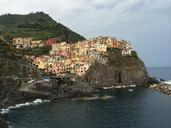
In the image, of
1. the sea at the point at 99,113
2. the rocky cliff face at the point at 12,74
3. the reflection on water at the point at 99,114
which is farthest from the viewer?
the rocky cliff face at the point at 12,74

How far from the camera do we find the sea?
109562 mm

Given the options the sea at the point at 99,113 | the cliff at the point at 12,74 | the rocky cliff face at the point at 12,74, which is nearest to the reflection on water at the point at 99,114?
the sea at the point at 99,113

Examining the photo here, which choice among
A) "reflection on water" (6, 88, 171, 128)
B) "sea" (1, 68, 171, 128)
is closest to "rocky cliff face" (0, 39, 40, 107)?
"sea" (1, 68, 171, 128)

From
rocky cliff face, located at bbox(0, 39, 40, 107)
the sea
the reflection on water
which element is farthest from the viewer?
rocky cliff face, located at bbox(0, 39, 40, 107)

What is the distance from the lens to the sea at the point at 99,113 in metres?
110

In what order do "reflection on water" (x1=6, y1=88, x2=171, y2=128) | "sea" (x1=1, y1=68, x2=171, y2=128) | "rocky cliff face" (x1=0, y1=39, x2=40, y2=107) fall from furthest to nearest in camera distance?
"rocky cliff face" (x1=0, y1=39, x2=40, y2=107) → "sea" (x1=1, y1=68, x2=171, y2=128) → "reflection on water" (x1=6, y1=88, x2=171, y2=128)

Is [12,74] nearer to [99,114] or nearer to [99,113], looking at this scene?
[99,113]

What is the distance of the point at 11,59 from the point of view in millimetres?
160125

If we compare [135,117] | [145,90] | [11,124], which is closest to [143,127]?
[135,117]

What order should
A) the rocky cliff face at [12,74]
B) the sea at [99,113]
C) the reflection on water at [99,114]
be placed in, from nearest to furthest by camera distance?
1. the reflection on water at [99,114]
2. the sea at [99,113]
3. the rocky cliff face at [12,74]

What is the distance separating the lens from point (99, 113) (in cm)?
12694

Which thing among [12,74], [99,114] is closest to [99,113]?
[99,114]

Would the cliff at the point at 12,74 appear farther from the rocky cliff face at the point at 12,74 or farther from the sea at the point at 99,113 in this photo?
the sea at the point at 99,113

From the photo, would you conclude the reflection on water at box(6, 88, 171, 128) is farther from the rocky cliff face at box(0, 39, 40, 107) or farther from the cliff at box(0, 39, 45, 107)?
the rocky cliff face at box(0, 39, 40, 107)
